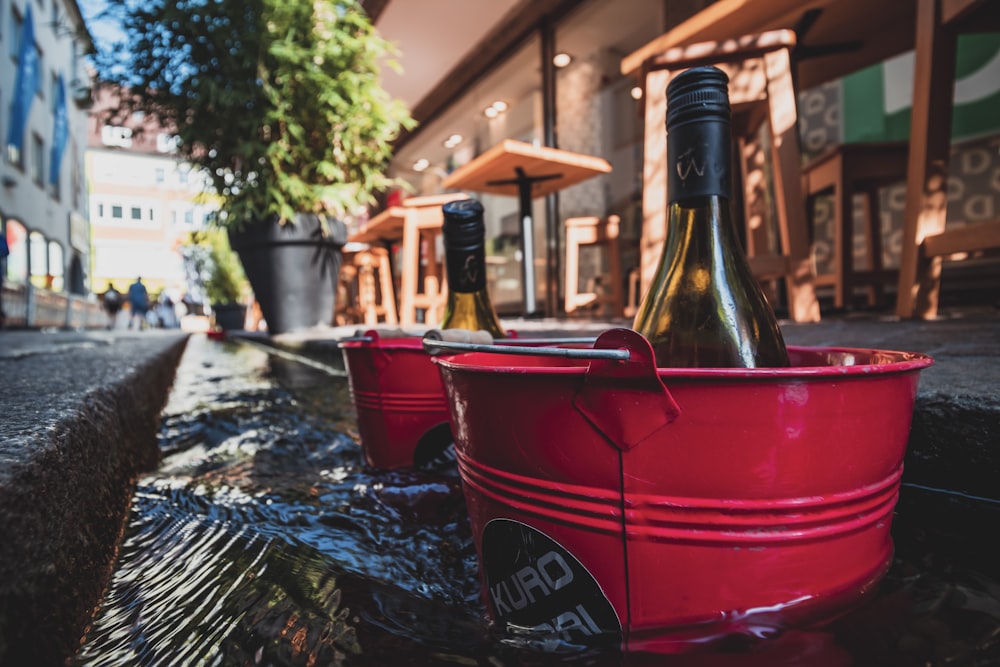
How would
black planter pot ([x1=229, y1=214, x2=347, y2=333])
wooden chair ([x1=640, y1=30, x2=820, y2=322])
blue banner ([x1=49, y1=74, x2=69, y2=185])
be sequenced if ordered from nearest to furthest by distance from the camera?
wooden chair ([x1=640, y1=30, x2=820, y2=322]), black planter pot ([x1=229, y1=214, x2=347, y2=333]), blue banner ([x1=49, y1=74, x2=69, y2=185])

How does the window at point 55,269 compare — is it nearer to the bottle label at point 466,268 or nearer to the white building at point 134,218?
the white building at point 134,218

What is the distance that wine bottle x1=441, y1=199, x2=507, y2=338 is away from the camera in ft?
3.15

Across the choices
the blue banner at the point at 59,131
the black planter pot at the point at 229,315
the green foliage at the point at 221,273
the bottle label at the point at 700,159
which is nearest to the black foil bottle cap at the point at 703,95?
the bottle label at the point at 700,159

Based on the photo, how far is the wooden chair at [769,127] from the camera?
7.02 ft

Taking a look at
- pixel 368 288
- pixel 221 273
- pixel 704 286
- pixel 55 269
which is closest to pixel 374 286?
pixel 368 288

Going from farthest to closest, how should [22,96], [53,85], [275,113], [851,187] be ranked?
[53,85] < [22,96] < [275,113] < [851,187]

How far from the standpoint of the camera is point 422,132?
31.4 ft

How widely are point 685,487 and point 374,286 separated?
5705 millimetres

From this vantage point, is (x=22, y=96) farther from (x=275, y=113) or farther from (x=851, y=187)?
(x=851, y=187)

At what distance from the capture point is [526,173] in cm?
429

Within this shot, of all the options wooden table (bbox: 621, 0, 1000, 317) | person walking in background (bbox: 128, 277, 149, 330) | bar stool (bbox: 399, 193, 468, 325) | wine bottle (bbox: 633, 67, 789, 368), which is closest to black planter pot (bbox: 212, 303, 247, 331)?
person walking in background (bbox: 128, 277, 149, 330)

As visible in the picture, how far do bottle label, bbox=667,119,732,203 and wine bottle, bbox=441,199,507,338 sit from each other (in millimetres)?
426

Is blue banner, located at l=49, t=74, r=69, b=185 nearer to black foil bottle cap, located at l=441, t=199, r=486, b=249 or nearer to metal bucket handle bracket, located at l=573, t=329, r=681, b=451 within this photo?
black foil bottle cap, located at l=441, t=199, r=486, b=249

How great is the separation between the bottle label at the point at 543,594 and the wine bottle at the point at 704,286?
286 millimetres
